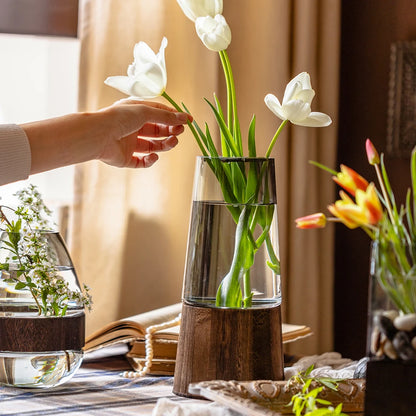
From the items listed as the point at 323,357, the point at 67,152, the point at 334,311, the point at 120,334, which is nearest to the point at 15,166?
the point at 67,152

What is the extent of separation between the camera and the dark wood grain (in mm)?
1004

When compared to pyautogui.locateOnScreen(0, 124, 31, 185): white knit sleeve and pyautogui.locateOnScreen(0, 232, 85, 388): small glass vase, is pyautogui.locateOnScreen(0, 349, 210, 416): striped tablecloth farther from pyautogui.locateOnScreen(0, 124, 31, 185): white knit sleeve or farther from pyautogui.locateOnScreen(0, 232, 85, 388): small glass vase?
pyautogui.locateOnScreen(0, 124, 31, 185): white knit sleeve

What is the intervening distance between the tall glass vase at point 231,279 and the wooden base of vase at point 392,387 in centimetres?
27

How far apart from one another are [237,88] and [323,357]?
730 mm

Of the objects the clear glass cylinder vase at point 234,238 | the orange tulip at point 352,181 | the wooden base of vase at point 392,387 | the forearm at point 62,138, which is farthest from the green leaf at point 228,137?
the wooden base of vase at point 392,387

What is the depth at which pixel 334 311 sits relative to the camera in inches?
76.3

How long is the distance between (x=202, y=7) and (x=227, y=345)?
1.57ft

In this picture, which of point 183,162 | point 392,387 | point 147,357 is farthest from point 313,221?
point 183,162

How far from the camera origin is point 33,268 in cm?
103

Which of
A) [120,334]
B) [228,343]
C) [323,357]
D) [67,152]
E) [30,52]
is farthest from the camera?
[30,52]

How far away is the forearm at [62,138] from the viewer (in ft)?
3.40

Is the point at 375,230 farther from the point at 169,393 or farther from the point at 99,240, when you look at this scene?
the point at 99,240

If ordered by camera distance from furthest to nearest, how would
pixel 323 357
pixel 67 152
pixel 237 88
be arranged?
1. pixel 237 88
2. pixel 323 357
3. pixel 67 152

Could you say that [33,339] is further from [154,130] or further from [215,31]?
[215,31]
